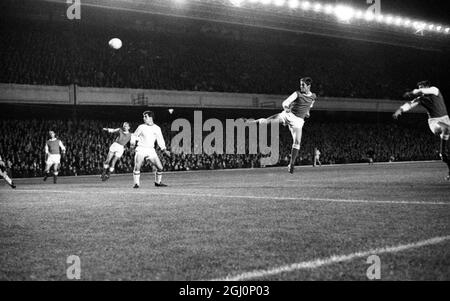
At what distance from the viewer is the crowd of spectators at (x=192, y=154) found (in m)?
23.3

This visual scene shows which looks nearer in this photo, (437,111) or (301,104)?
(437,111)

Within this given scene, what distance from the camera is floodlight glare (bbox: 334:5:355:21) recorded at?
30750 mm

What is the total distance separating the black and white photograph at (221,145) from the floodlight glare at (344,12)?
0.11m

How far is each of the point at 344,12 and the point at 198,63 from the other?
11065 mm

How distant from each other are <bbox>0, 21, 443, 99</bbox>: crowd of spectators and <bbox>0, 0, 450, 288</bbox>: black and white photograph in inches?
5.5

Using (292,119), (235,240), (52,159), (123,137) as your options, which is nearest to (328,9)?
(123,137)

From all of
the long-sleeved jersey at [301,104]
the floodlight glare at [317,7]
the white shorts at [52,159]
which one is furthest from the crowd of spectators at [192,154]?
the long-sleeved jersey at [301,104]

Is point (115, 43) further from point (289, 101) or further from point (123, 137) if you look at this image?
point (289, 101)

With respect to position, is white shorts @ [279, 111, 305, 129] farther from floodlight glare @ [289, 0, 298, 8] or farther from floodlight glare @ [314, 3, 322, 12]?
floodlight glare @ [314, 3, 322, 12]

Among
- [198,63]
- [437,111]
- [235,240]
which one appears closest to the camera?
[235,240]

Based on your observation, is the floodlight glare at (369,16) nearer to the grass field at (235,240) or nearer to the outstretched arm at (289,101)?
the outstretched arm at (289,101)

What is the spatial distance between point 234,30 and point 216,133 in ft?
40.7

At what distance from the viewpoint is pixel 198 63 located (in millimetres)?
34875

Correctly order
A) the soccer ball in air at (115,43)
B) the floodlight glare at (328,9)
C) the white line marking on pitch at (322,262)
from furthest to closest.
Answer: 1. the floodlight glare at (328,9)
2. the soccer ball in air at (115,43)
3. the white line marking on pitch at (322,262)
